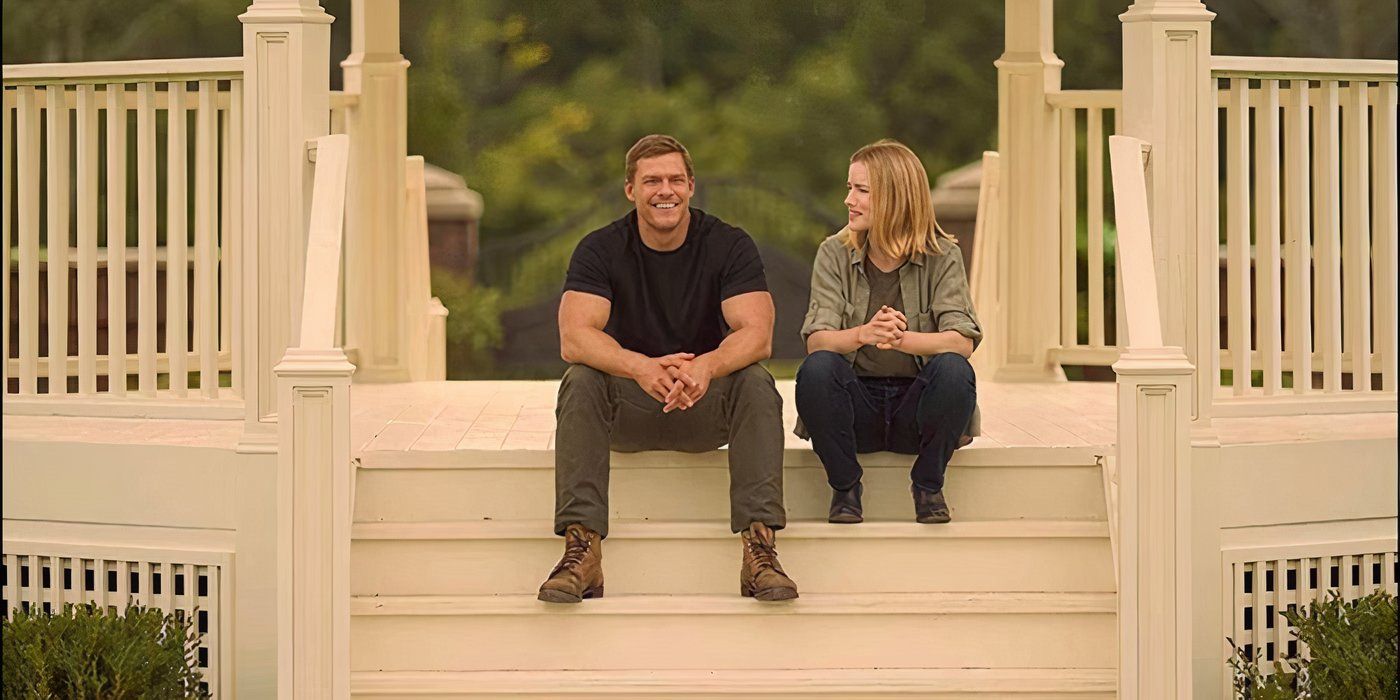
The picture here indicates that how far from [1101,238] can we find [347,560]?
3430mm

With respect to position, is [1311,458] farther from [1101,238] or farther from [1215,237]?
[1101,238]

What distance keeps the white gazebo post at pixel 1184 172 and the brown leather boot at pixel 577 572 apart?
151 centimetres

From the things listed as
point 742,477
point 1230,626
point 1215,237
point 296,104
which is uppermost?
point 296,104

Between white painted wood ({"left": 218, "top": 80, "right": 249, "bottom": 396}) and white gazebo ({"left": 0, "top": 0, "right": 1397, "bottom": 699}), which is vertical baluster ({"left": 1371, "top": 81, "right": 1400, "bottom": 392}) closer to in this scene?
white gazebo ({"left": 0, "top": 0, "right": 1397, "bottom": 699})

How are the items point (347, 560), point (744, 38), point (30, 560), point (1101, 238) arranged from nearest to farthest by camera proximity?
point (347, 560), point (30, 560), point (1101, 238), point (744, 38)

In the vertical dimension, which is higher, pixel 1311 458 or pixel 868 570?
pixel 1311 458

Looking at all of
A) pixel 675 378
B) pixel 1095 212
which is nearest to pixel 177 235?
pixel 675 378

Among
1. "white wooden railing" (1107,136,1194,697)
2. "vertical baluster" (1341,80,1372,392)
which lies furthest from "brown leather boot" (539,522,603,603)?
"vertical baluster" (1341,80,1372,392)

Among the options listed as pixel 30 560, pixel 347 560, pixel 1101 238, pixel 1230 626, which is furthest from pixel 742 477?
pixel 1101 238

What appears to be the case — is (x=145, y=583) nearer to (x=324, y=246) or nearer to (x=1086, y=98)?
(x=324, y=246)

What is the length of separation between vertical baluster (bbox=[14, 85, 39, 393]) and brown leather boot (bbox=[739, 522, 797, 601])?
2.01 metres

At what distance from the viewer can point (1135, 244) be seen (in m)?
3.87

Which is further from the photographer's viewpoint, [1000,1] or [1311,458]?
[1000,1]

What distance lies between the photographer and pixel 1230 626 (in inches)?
164
